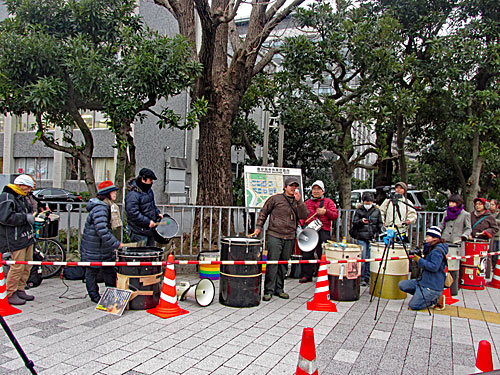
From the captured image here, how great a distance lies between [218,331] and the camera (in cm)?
531

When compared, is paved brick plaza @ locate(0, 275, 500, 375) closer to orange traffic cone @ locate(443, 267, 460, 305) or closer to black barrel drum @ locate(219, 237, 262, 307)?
black barrel drum @ locate(219, 237, 262, 307)

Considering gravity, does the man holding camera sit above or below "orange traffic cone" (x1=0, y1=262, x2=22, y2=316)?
above

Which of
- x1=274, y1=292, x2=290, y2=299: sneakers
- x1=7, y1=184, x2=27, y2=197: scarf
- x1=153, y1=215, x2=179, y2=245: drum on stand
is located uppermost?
x1=7, y1=184, x2=27, y2=197: scarf

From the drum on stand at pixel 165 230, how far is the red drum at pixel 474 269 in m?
5.75

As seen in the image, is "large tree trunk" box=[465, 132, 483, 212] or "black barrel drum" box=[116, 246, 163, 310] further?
"large tree trunk" box=[465, 132, 483, 212]

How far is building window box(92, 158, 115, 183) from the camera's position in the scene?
83.1ft

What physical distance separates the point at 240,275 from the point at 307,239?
73.4 inches

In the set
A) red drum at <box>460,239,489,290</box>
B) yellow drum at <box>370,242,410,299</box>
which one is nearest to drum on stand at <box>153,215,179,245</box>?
yellow drum at <box>370,242,410,299</box>

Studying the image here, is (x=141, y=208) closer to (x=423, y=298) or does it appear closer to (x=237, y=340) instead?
(x=237, y=340)

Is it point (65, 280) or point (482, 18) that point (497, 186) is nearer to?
point (482, 18)

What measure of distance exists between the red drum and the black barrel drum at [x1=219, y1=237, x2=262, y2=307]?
4.67 meters

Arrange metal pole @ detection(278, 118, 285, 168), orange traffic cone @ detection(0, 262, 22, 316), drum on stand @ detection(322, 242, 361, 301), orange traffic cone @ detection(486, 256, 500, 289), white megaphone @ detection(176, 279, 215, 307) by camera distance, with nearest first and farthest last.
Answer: orange traffic cone @ detection(0, 262, 22, 316) < white megaphone @ detection(176, 279, 215, 307) < drum on stand @ detection(322, 242, 361, 301) < orange traffic cone @ detection(486, 256, 500, 289) < metal pole @ detection(278, 118, 285, 168)

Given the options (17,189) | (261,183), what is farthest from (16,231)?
(261,183)

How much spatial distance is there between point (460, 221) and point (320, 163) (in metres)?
5.91
